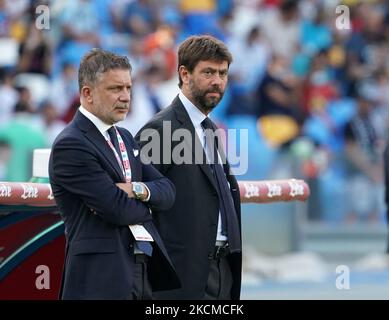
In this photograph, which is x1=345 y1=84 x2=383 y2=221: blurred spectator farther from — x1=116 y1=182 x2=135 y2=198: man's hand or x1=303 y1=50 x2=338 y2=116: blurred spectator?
x1=116 y1=182 x2=135 y2=198: man's hand

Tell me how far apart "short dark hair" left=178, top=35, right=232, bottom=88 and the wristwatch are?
0.91 meters

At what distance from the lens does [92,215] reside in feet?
17.5

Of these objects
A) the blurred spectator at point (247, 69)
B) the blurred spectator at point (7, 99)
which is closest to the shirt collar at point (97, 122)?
the blurred spectator at point (7, 99)

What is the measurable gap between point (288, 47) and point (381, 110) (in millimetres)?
1828

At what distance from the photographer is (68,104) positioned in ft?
47.5

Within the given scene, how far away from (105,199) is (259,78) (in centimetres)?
1089

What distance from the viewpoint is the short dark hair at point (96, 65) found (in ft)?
17.9

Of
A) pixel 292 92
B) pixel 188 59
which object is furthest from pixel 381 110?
pixel 188 59

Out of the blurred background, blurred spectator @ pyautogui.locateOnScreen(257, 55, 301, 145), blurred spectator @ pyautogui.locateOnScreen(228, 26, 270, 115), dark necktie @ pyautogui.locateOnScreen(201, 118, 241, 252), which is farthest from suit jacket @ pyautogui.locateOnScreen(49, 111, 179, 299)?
blurred spectator @ pyautogui.locateOnScreen(228, 26, 270, 115)

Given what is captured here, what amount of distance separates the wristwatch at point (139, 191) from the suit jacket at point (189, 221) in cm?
49

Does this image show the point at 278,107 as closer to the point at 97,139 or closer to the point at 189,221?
the point at 189,221

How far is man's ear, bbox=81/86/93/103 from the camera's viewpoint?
5.47 meters

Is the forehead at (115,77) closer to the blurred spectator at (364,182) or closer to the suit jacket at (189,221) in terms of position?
the suit jacket at (189,221)

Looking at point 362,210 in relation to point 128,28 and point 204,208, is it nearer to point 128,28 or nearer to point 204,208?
point 128,28
